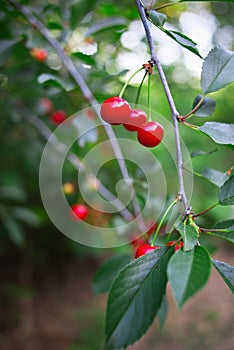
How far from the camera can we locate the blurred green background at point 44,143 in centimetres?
164

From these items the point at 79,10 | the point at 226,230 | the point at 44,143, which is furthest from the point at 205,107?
the point at 44,143

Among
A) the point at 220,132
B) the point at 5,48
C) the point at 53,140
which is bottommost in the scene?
the point at 220,132

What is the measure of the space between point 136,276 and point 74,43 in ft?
4.46

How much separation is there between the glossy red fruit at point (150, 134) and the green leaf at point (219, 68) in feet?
0.53

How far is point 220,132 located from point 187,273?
35 cm

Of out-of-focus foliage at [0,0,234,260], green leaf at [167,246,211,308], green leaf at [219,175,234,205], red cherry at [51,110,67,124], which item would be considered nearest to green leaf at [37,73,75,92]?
out-of-focus foliage at [0,0,234,260]

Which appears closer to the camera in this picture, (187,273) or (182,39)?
(187,273)

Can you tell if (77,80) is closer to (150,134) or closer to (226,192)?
(150,134)

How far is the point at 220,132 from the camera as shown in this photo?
82 centimetres

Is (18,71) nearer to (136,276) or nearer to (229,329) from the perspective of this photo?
(136,276)

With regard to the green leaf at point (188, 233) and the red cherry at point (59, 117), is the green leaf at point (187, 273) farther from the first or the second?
the red cherry at point (59, 117)

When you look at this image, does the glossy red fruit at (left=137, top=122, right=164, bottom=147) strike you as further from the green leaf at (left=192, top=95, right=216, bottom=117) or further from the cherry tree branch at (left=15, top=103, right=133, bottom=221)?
the cherry tree branch at (left=15, top=103, right=133, bottom=221)

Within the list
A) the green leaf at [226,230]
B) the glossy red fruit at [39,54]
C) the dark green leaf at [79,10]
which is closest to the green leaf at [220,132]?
the green leaf at [226,230]

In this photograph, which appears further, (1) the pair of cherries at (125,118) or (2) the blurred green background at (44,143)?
(2) the blurred green background at (44,143)
